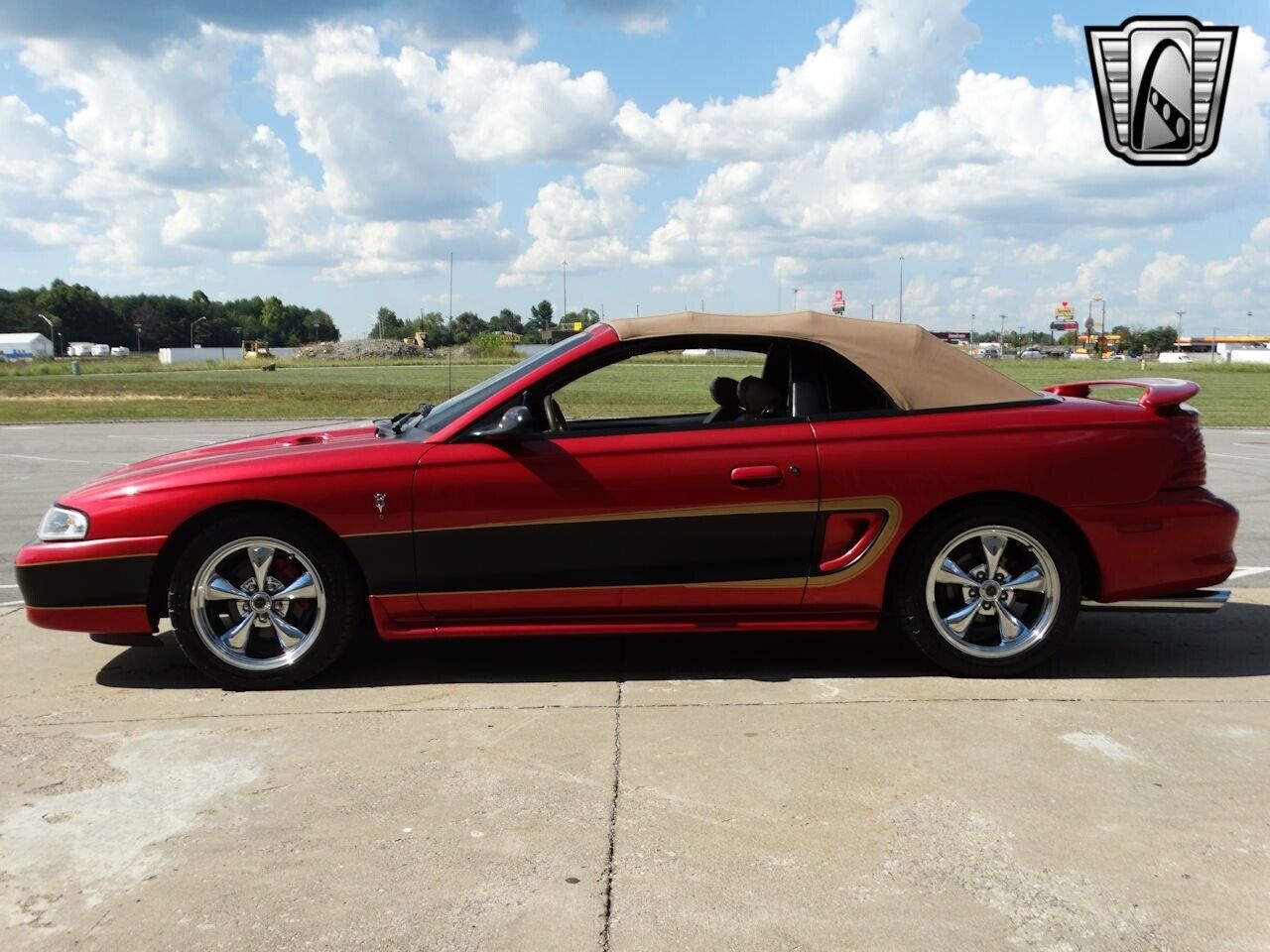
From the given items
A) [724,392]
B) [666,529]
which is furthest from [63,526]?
[724,392]

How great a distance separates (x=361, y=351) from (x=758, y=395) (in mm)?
94266

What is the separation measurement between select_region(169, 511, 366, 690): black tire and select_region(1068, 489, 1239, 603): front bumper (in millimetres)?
2926

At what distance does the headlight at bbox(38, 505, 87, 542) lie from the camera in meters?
4.52

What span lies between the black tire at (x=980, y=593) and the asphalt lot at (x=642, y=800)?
11 cm

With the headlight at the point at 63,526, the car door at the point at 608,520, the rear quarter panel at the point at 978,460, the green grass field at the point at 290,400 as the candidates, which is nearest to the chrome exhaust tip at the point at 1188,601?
the rear quarter panel at the point at 978,460

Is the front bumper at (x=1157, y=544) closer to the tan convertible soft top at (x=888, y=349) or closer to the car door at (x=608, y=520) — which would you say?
the tan convertible soft top at (x=888, y=349)

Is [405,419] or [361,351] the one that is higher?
[361,351]

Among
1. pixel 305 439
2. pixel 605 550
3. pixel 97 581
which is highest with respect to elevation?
pixel 305 439

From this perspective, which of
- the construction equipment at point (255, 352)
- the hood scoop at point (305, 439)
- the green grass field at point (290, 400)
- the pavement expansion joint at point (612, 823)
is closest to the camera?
the pavement expansion joint at point (612, 823)

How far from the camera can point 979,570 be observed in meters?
4.62

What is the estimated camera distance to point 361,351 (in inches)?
3765

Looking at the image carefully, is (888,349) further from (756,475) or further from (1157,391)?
(1157,391)

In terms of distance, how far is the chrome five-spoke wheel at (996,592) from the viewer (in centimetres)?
461

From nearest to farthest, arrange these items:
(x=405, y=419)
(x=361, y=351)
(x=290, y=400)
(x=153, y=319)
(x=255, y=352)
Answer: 1. (x=405, y=419)
2. (x=290, y=400)
3. (x=361, y=351)
4. (x=255, y=352)
5. (x=153, y=319)
